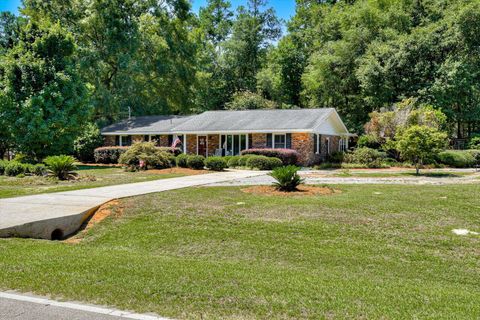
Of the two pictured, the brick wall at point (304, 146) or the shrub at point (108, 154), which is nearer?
the brick wall at point (304, 146)

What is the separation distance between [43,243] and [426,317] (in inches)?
260

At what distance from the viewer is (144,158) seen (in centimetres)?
2252

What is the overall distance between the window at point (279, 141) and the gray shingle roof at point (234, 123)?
0.69 metres

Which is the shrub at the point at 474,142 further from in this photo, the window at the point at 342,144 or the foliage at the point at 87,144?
the foliage at the point at 87,144

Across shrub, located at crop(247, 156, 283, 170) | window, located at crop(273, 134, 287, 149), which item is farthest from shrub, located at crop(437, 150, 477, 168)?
shrub, located at crop(247, 156, 283, 170)

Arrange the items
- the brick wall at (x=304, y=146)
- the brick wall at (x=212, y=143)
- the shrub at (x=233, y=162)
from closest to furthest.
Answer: the shrub at (x=233, y=162), the brick wall at (x=304, y=146), the brick wall at (x=212, y=143)

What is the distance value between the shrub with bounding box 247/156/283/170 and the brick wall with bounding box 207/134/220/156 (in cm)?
622

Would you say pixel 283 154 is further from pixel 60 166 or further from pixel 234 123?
pixel 60 166

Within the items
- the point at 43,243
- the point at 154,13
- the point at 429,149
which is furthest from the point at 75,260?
the point at 154,13

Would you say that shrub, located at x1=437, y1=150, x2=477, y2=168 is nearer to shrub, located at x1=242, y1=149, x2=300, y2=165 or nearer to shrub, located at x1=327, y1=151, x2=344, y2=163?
shrub, located at x1=327, y1=151, x2=344, y2=163

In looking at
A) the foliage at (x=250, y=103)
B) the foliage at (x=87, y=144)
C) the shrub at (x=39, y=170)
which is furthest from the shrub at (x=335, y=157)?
the shrub at (x=39, y=170)

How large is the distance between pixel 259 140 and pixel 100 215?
61.4 ft

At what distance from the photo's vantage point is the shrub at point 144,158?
22.6 metres

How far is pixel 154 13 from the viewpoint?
42719mm
